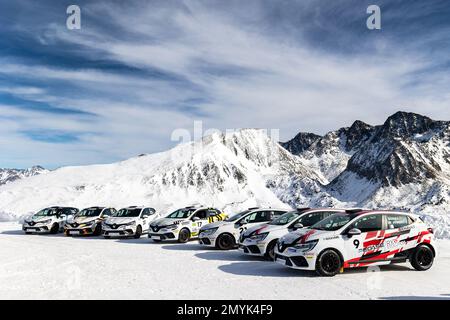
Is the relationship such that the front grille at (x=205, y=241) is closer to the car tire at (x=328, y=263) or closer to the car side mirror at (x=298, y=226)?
the car side mirror at (x=298, y=226)

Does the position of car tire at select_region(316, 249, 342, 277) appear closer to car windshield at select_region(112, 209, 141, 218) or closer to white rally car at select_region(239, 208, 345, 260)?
white rally car at select_region(239, 208, 345, 260)

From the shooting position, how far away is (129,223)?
1952 centimetres

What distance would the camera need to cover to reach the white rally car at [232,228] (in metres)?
15.0

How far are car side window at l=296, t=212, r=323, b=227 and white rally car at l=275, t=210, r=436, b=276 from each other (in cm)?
195

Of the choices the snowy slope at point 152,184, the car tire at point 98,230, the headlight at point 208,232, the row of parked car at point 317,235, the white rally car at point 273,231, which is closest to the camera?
the row of parked car at point 317,235

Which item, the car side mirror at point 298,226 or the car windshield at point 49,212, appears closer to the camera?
the car side mirror at point 298,226

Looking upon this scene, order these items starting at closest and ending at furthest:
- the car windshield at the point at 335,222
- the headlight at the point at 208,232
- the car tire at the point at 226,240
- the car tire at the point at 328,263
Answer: the car tire at the point at 328,263 → the car windshield at the point at 335,222 → the car tire at the point at 226,240 → the headlight at the point at 208,232

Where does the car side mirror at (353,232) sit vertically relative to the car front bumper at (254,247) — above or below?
above

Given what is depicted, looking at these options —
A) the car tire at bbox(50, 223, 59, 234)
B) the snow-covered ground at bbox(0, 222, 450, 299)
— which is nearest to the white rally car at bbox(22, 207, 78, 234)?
the car tire at bbox(50, 223, 59, 234)

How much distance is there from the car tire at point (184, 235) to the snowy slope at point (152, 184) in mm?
15845

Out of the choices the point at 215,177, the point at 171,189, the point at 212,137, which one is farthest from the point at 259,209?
the point at 212,137

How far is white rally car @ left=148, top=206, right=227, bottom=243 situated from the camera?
17.3 m

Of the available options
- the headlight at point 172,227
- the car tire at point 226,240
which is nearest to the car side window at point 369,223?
the car tire at point 226,240
